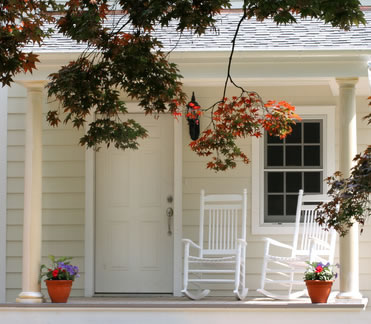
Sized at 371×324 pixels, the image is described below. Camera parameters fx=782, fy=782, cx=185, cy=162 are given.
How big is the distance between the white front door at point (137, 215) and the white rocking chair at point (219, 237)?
0.39m

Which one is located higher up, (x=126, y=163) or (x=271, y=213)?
(x=126, y=163)

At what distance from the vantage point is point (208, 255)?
29.4ft

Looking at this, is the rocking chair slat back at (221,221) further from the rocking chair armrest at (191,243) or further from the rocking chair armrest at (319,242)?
the rocking chair armrest at (319,242)

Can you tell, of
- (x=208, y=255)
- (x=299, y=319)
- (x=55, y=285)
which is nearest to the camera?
(x=299, y=319)

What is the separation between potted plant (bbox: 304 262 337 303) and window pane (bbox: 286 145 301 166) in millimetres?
1864

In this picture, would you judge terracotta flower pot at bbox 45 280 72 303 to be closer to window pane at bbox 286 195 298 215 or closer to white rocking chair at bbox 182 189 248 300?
white rocking chair at bbox 182 189 248 300

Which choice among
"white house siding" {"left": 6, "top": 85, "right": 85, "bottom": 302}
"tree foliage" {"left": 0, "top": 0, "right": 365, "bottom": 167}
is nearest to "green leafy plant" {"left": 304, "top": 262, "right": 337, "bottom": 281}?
"tree foliage" {"left": 0, "top": 0, "right": 365, "bottom": 167}

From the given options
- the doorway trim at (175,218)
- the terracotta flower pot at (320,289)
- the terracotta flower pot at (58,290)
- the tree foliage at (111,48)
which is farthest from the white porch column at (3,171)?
the terracotta flower pot at (320,289)

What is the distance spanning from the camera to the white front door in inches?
355

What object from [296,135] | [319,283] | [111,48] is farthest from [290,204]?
[111,48]

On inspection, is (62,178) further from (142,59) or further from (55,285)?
(142,59)

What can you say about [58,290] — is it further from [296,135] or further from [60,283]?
[296,135]

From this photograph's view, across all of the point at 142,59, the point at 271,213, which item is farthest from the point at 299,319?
the point at 142,59

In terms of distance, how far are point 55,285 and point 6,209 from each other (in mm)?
1722
